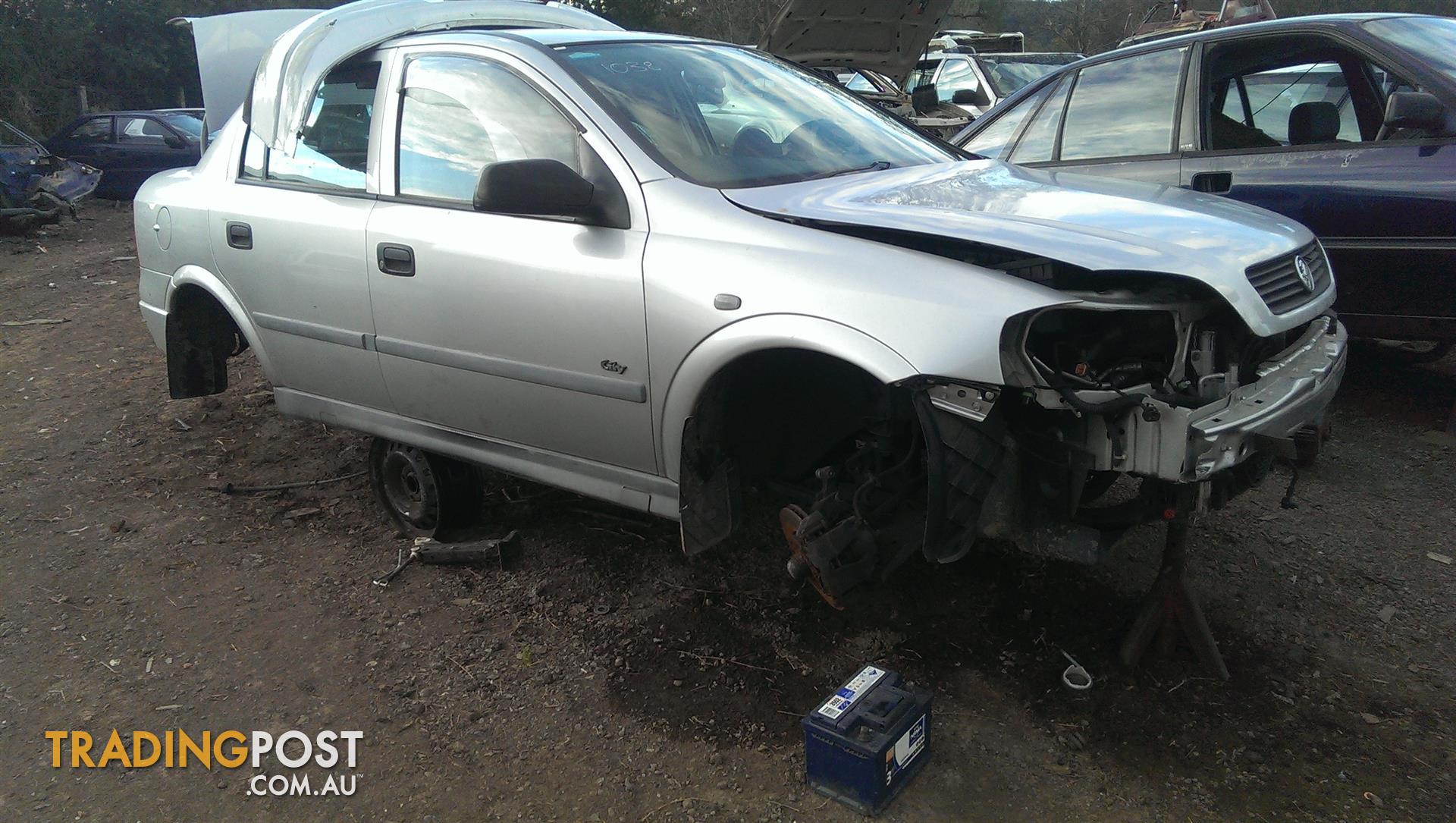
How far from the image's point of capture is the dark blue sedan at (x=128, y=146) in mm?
15828

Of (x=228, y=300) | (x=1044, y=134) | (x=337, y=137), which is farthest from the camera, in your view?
(x=1044, y=134)

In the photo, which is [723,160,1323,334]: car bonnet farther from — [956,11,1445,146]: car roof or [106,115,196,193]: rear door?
[106,115,196,193]: rear door

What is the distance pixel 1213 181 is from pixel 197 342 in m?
4.46

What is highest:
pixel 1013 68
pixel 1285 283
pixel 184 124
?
→ pixel 1013 68

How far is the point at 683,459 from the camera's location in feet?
9.40

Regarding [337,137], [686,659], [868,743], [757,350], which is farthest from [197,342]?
[868,743]

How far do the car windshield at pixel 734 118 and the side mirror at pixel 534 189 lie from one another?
27 centimetres

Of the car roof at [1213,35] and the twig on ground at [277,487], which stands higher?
the car roof at [1213,35]

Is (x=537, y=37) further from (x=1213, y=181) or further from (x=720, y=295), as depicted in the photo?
(x=1213, y=181)

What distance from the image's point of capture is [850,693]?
258 cm

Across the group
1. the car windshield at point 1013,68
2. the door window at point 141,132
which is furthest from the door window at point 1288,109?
the door window at point 141,132

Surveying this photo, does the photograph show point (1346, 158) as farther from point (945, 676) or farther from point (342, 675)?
point (342, 675)

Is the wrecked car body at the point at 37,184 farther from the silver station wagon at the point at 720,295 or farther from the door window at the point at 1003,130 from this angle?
the door window at the point at 1003,130

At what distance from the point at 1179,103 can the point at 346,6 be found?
3.61 meters
